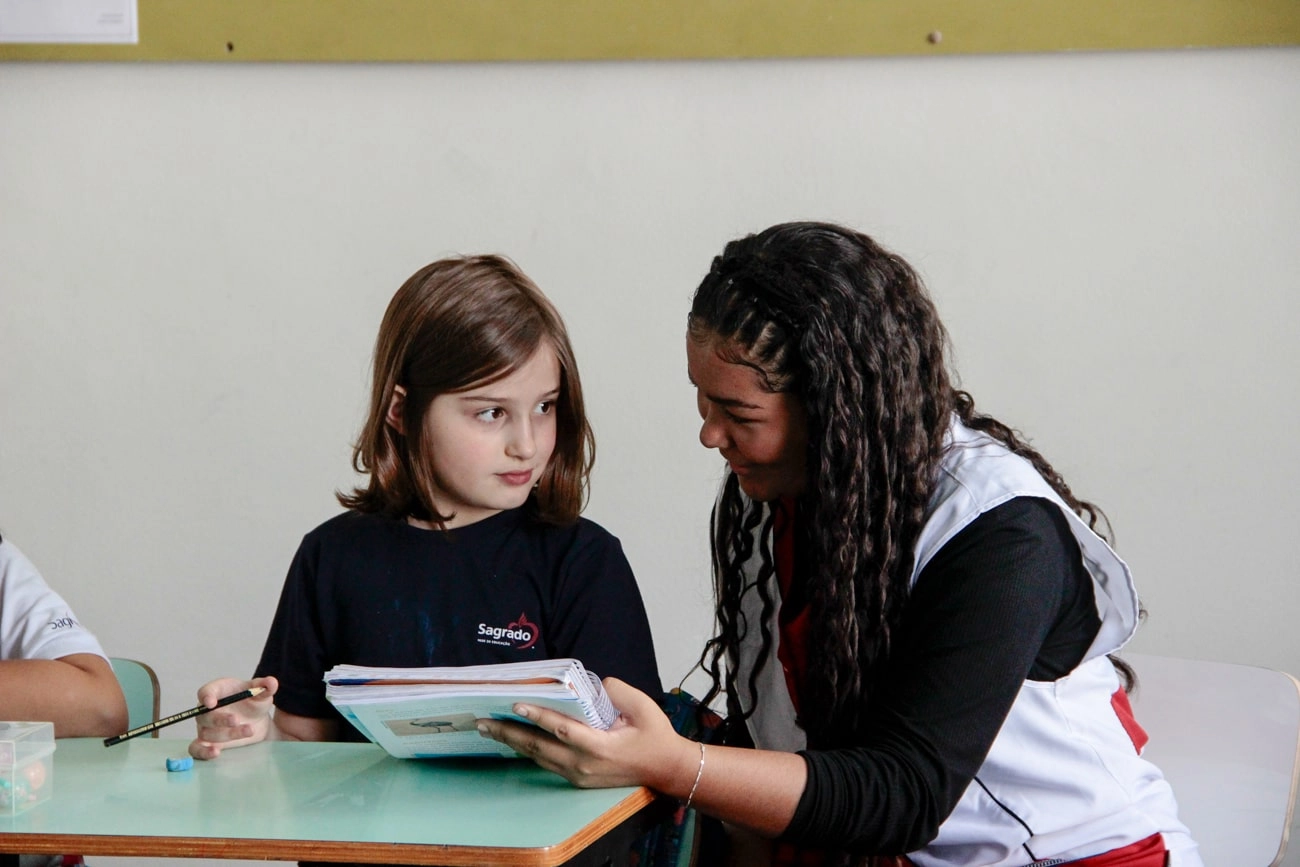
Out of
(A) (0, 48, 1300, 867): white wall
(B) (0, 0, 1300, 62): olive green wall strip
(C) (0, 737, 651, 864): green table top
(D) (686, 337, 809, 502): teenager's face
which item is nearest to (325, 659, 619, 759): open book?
(C) (0, 737, 651, 864): green table top

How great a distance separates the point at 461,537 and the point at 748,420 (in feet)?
1.52

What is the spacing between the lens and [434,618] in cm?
153

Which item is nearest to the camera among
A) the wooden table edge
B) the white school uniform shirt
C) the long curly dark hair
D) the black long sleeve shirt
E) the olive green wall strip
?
the wooden table edge

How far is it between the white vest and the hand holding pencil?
698 mm

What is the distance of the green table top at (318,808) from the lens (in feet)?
3.19

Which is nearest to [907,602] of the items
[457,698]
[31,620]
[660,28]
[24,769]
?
[457,698]

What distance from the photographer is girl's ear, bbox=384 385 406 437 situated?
1.60 metres

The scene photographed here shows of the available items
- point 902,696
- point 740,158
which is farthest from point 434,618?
point 740,158

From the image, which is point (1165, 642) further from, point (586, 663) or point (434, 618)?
point (434, 618)

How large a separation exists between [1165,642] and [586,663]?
3.89 ft

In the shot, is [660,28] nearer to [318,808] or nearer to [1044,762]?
[1044,762]

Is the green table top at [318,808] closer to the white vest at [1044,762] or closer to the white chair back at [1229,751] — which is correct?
the white vest at [1044,762]

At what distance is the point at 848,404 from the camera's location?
4.17 feet

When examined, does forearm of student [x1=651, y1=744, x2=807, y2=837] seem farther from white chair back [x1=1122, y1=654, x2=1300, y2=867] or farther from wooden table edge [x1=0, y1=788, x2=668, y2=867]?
white chair back [x1=1122, y1=654, x2=1300, y2=867]
